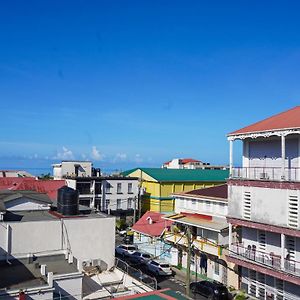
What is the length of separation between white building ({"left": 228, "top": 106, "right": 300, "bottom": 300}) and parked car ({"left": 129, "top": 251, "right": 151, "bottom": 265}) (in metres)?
10.5

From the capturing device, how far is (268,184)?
77.9 ft

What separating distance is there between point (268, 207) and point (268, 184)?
1406 mm

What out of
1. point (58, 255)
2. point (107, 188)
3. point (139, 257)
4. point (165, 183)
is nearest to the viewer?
point (58, 255)

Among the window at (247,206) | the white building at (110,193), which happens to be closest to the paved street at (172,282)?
the window at (247,206)

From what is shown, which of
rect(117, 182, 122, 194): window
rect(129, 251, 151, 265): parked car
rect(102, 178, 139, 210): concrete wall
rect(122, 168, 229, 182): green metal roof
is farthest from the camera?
rect(117, 182, 122, 194): window

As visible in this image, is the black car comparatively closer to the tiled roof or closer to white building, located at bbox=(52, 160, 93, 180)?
the tiled roof

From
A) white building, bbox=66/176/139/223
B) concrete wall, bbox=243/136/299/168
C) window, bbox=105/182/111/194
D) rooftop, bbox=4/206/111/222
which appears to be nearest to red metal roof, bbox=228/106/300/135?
concrete wall, bbox=243/136/299/168

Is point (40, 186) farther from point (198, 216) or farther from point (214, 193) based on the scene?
point (214, 193)

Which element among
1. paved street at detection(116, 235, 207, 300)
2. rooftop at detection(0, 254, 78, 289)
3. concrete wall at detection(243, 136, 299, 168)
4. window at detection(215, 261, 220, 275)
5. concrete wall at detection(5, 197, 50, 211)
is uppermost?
concrete wall at detection(243, 136, 299, 168)

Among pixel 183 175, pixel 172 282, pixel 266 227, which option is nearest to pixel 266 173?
pixel 266 227

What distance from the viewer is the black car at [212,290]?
26.1 m

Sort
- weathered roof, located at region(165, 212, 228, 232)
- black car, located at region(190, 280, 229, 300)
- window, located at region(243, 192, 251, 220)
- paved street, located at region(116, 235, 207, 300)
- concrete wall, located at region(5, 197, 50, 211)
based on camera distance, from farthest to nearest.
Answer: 1. weathered roof, located at region(165, 212, 228, 232)
2. paved street, located at region(116, 235, 207, 300)
3. concrete wall, located at region(5, 197, 50, 211)
4. black car, located at region(190, 280, 229, 300)
5. window, located at region(243, 192, 251, 220)

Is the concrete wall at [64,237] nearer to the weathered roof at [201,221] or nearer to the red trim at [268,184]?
the weathered roof at [201,221]

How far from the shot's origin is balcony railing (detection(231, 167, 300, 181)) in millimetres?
23422
